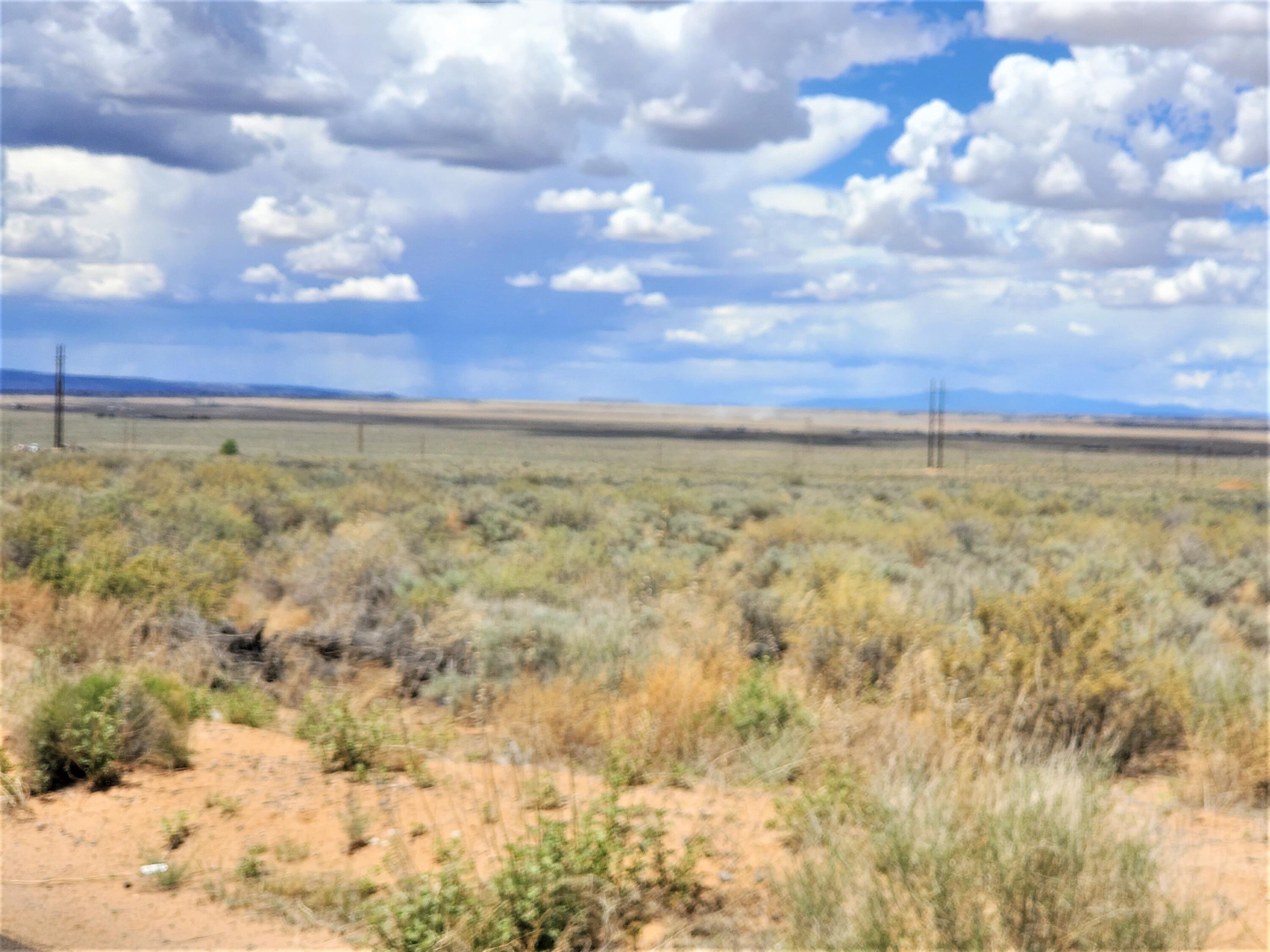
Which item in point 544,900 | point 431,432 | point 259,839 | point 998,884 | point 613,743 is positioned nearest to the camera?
point 998,884

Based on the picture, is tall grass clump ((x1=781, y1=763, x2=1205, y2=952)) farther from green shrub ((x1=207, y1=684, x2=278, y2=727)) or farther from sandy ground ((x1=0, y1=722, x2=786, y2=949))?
green shrub ((x1=207, y1=684, x2=278, y2=727))

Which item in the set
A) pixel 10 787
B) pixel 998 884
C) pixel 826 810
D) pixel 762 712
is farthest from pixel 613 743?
pixel 10 787

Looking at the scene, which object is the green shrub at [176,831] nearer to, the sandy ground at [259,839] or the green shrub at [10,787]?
the sandy ground at [259,839]

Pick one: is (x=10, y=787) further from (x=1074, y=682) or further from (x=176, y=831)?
(x=1074, y=682)

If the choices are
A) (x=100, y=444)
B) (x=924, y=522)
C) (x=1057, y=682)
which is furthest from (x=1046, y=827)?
(x=100, y=444)

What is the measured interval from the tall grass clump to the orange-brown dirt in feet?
1.25

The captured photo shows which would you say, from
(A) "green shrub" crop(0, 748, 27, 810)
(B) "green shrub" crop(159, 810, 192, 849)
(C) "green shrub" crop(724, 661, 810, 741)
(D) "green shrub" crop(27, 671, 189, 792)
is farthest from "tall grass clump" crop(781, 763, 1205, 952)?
(A) "green shrub" crop(0, 748, 27, 810)

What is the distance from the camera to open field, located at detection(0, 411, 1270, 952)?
18.0 feet

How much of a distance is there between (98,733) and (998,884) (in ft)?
21.0

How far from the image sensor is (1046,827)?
17.2 feet

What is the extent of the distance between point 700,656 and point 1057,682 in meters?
3.40

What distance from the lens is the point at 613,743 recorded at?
8.34 metres

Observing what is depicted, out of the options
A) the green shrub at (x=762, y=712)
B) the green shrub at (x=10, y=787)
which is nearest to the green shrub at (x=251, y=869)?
the green shrub at (x=10, y=787)


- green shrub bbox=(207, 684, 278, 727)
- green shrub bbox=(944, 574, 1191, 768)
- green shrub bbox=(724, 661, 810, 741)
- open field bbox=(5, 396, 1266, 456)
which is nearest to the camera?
green shrub bbox=(724, 661, 810, 741)
